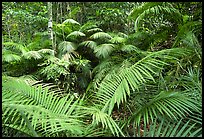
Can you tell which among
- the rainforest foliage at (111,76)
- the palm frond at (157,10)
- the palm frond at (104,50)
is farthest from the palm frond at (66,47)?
the palm frond at (157,10)

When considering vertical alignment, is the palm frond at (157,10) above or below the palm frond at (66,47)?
above

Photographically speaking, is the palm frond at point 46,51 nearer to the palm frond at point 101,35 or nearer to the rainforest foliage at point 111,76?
the rainforest foliage at point 111,76

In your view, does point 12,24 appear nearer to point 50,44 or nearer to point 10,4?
point 10,4

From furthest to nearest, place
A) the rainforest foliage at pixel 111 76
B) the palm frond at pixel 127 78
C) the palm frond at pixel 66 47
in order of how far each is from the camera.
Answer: the palm frond at pixel 66 47 → the palm frond at pixel 127 78 → the rainforest foliage at pixel 111 76

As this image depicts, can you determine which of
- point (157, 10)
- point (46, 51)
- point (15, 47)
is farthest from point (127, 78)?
point (15, 47)

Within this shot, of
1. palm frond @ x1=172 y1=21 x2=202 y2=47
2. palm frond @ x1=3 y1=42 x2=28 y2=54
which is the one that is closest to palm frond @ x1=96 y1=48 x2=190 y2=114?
palm frond @ x1=172 y1=21 x2=202 y2=47

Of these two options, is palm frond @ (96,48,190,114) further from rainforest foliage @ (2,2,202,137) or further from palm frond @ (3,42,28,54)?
palm frond @ (3,42,28,54)

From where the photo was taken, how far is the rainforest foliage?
1860mm

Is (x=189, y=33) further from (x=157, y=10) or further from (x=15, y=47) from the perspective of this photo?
(x=15, y=47)

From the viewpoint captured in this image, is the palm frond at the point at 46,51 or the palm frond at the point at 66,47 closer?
the palm frond at the point at 46,51

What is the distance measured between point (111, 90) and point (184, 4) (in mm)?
1900

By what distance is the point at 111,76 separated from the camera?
278cm

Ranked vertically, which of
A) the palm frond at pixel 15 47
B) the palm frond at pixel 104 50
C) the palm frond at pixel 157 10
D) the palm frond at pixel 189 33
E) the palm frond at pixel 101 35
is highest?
the palm frond at pixel 157 10

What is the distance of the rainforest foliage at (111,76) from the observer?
6.10 ft
